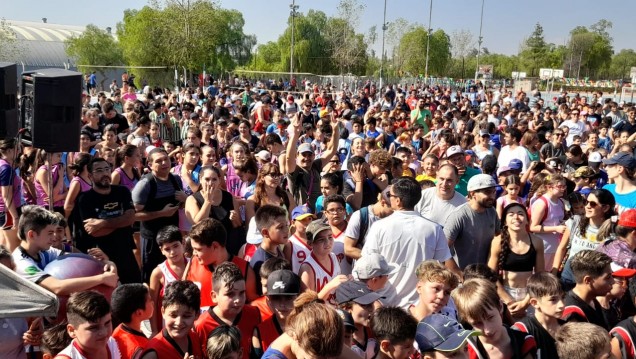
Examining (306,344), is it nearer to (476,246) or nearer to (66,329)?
(66,329)

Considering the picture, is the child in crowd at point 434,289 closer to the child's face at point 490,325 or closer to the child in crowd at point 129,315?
the child's face at point 490,325

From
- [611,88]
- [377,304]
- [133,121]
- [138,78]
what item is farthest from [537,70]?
[377,304]

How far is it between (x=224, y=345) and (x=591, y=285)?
2478mm

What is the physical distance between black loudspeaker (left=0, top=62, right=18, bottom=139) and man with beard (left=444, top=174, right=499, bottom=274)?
13.3ft

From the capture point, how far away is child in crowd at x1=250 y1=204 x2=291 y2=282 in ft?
14.5

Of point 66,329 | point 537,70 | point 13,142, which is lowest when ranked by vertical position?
point 66,329

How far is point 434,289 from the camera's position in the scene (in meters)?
3.68

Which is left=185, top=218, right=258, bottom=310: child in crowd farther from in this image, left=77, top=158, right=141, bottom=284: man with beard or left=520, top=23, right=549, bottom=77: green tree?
left=520, top=23, right=549, bottom=77: green tree

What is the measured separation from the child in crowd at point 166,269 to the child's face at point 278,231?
0.65m

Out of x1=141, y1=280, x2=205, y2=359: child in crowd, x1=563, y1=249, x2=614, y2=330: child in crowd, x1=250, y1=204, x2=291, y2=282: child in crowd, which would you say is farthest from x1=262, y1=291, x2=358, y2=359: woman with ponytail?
x1=563, y1=249, x2=614, y2=330: child in crowd

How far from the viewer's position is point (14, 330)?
3.35 metres

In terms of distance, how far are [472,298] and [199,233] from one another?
6.11 feet

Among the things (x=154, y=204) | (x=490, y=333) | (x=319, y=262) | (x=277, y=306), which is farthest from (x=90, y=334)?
(x=154, y=204)

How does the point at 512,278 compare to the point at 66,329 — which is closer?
the point at 66,329
